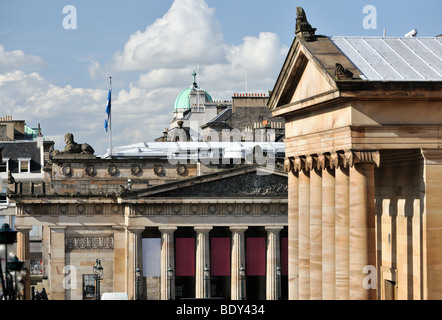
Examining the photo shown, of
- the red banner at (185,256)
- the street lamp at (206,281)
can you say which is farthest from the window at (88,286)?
the street lamp at (206,281)

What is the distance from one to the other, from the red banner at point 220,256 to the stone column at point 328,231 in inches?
2445

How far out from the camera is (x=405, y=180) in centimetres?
4169

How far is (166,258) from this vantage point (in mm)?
102938

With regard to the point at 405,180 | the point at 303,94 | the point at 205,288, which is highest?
the point at 303,94

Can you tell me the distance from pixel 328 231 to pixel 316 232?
2.15 meters

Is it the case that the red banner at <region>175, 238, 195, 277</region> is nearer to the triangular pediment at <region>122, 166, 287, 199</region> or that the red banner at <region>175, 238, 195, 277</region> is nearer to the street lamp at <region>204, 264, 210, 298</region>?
the street lamp at <region>204, 264, 210, 298</region>

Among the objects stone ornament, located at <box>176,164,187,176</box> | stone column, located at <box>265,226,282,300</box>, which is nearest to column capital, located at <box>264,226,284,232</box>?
stone column, located at <box>265,226,282,300</box>

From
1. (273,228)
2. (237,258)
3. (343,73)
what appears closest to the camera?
(343,73)

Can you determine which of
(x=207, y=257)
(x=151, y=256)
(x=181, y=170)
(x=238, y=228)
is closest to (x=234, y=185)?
(x=238, y=228)

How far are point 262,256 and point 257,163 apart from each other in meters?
8.84

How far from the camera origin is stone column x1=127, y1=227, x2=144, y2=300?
101438mm

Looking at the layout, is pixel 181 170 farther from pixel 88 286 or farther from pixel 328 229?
pixel 328 229
